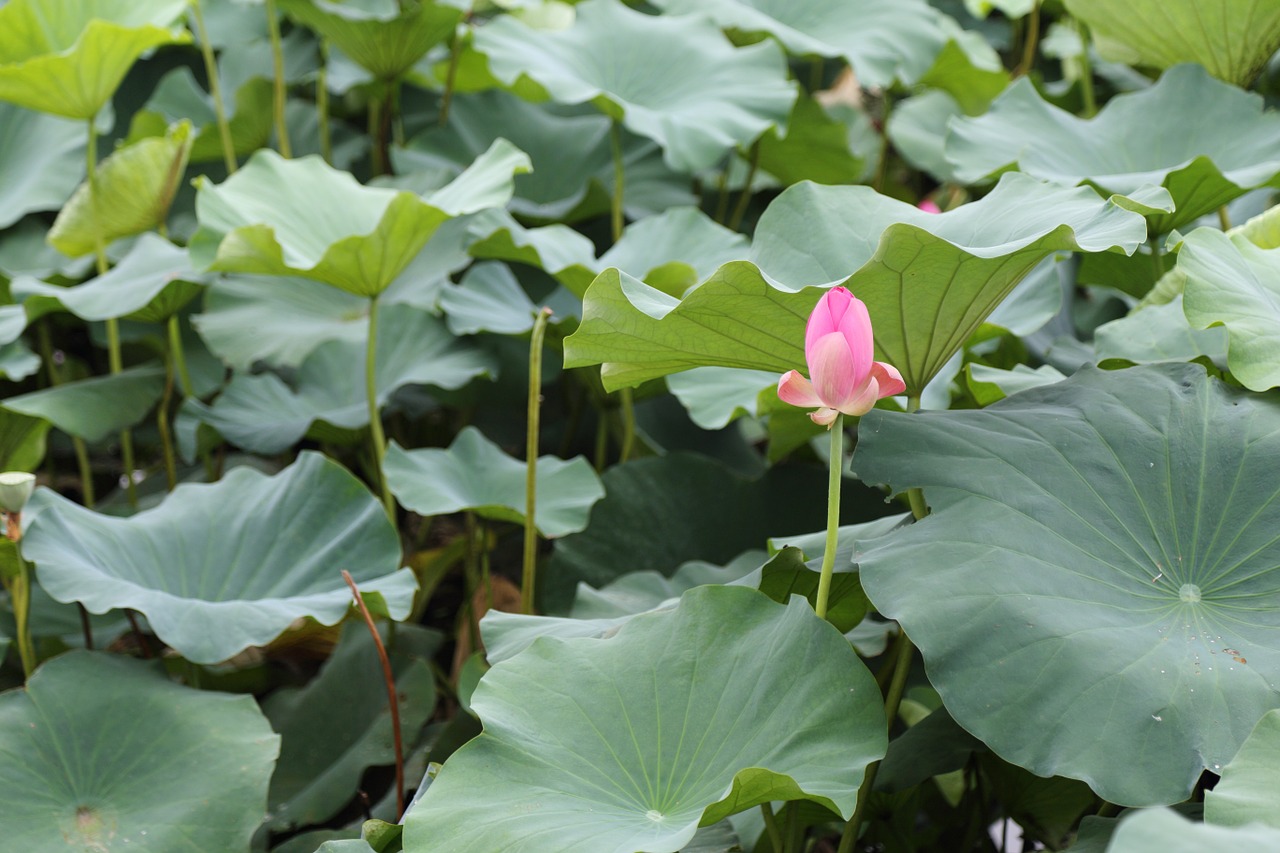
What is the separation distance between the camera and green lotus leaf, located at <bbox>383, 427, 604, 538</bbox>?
4.40 feet

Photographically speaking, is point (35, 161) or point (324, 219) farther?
point (35, 161)

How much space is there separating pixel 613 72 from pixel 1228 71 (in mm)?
906

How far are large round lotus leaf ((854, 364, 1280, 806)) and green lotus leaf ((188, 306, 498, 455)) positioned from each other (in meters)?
0.89

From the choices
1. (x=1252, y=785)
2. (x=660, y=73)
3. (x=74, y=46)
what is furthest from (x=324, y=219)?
(x=1252, y=785)

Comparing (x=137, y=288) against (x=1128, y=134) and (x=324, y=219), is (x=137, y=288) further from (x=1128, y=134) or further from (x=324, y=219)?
(x=1128, y=134)

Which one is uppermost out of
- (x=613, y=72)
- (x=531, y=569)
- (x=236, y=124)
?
(x=613, y=72)

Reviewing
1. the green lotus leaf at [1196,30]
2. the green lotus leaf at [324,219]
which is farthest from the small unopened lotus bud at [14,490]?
the green lotus leaf at [1196,30]

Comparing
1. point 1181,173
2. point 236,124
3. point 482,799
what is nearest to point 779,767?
point 482,799

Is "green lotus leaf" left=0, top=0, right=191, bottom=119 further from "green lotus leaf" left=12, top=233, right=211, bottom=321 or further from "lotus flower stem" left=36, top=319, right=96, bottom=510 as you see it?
"lotus flower stem" left=36, top=319, right=96, bottom=510

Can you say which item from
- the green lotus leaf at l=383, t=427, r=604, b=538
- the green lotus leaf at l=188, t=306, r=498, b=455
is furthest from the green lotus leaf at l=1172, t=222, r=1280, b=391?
the green lotus leaf at l=188, t=306, r=498, b=455

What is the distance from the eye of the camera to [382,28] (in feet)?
6.19

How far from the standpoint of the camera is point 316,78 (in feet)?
7.57

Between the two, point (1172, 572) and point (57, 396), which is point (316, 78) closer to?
point (57, 396)

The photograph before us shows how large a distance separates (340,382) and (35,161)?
33.5 inches
